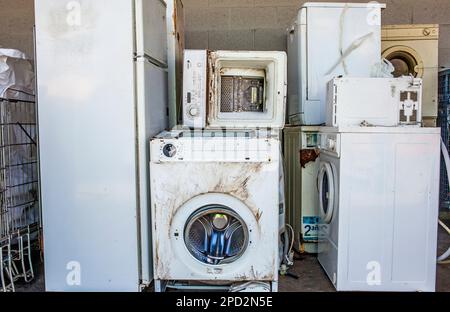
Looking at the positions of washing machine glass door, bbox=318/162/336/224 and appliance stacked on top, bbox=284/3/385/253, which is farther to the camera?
appliance stacked on top, bbox=284/3/385/253

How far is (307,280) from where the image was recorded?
2.35 m

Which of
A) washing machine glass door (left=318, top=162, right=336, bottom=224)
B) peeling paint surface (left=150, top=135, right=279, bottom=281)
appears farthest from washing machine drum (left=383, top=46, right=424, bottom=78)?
peeling paint surface (left=150, top=135, right=279, bottom=281)

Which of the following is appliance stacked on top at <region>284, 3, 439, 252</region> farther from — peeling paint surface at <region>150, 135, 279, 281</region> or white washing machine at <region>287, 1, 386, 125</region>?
peeling paint surface at <region>150, 135, 279, 281</region>

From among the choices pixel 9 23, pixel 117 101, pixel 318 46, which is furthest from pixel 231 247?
pixel 9 23

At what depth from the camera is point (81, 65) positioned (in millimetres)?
1913

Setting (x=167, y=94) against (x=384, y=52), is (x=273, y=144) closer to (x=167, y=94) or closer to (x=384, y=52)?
(x=167, y=94)

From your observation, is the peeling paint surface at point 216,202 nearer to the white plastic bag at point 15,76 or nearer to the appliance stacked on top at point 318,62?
the appliance stacked on top at point 318,62

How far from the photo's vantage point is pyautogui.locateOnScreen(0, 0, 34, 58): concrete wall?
3.50 meters

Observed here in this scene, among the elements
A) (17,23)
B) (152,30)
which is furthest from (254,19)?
(17,23)

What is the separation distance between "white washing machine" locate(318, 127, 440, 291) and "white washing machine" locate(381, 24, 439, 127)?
139 cm

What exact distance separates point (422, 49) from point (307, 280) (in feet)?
7.47

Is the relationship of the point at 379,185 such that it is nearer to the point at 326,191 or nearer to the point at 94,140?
the point at 326,191

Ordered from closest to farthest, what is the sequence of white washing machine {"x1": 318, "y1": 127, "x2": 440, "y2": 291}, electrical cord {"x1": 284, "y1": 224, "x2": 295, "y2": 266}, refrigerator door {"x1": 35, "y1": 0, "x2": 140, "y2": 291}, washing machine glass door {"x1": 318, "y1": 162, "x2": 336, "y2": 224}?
refrigerator door {"x1": 35, "y1": 0, "x2": 140, "y2": 291}
white washing machine {"x1": 318, "y1": 127, "x2": 440, "y2": 291}
washing machine glass door {"x1": 318, "y1": 162, "x2": 336, "y2": 224}
electrical cord {"x1": 284, "y1": 224, "x2": 295, "y2": 266}
